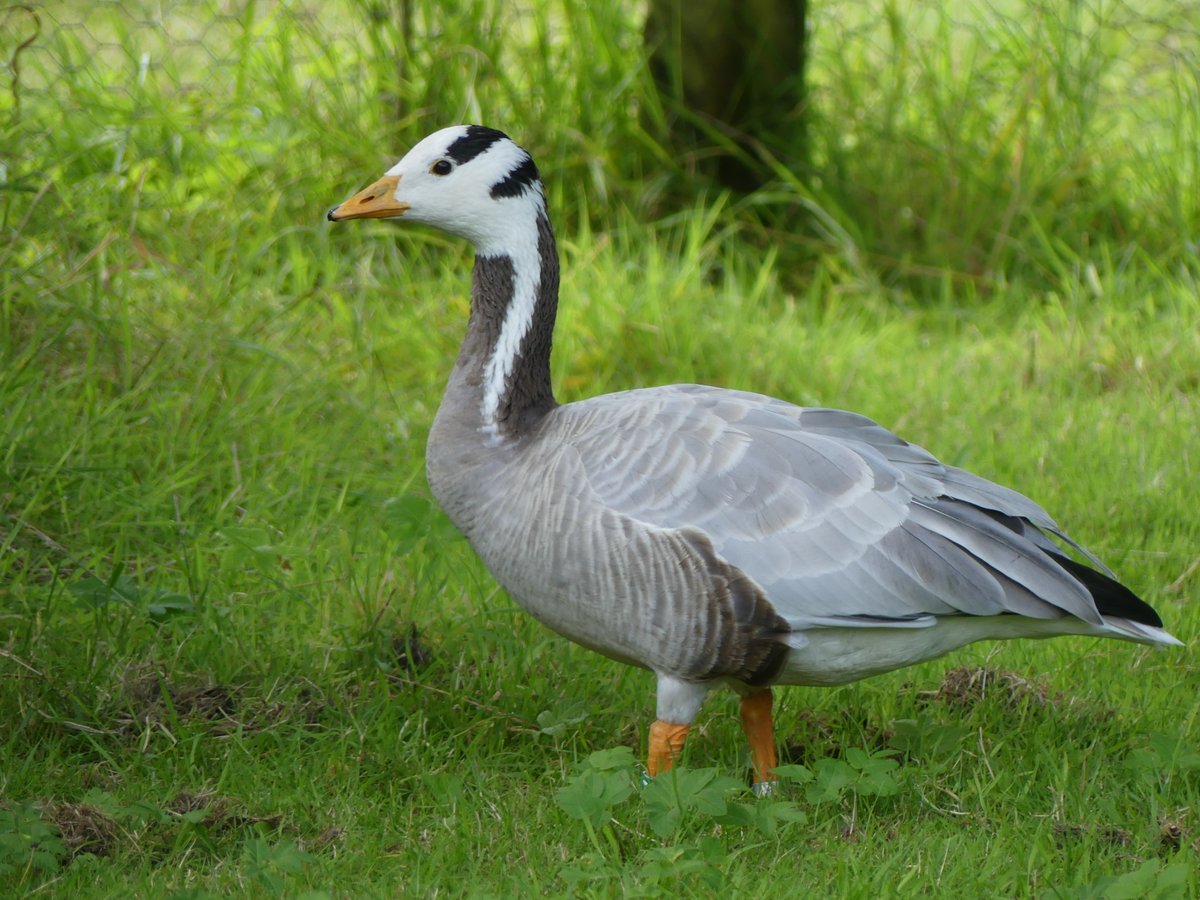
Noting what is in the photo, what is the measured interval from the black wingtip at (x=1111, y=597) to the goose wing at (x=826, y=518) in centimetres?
6

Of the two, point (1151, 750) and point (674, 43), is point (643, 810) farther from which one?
point (674, 43)

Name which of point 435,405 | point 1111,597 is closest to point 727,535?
point 1111,597

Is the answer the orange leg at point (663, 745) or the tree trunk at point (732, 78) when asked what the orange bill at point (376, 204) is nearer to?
the orange leg at point (663, 745)

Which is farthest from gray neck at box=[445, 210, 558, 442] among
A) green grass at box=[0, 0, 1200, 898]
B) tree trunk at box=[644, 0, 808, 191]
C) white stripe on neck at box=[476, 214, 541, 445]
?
tree trunk at box=[644, 0, 808, 191]

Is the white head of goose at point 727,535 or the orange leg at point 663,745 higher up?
the white head of goose at point 727,535

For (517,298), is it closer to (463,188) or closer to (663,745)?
(463,188)

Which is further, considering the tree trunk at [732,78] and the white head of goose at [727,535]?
the tree trunk at [732,78]

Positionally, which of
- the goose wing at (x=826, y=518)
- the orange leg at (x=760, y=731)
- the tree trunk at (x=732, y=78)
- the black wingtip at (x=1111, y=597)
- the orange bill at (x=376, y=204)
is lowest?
the orange leg at (x=760, y=731)

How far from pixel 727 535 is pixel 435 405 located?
246 cm

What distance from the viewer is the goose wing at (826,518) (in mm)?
3318

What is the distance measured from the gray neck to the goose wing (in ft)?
0.76

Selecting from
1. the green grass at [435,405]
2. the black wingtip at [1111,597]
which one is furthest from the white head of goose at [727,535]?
the green grass at [435,405]

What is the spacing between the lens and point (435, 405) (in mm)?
5566

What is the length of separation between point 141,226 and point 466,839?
3457mm
